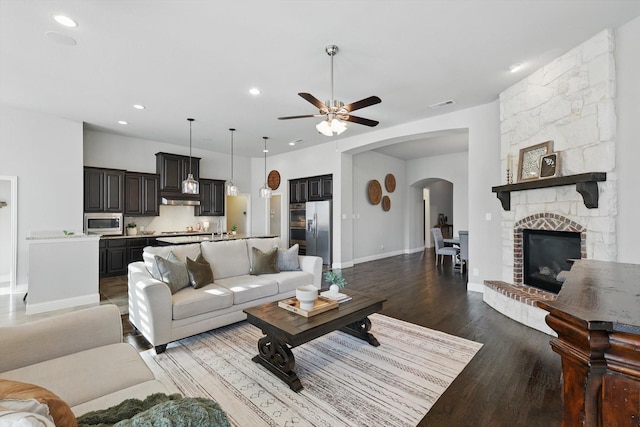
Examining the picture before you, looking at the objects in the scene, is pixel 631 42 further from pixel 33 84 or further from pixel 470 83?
pixel 33 84

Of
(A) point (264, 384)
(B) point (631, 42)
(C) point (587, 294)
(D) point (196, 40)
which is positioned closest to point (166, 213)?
(D) point (196, 40)

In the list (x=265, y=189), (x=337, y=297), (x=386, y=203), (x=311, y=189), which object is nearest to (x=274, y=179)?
(x=311, y=189)

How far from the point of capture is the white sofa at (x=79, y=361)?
1.34m

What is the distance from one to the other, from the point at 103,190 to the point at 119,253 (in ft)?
4.59

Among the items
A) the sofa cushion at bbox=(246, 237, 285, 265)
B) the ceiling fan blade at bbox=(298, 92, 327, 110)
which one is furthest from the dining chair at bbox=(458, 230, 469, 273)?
the ceiling fan blade at bbox=(298, 92, 327, 110)

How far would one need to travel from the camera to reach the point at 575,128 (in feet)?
10.1

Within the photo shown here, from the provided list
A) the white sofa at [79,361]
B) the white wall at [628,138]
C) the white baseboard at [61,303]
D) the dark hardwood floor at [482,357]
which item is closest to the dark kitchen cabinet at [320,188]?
the dark hardwood floor at [482,357]

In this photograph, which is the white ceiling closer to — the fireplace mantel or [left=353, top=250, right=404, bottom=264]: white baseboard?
the fireplace mantel

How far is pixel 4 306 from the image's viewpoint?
4066mm

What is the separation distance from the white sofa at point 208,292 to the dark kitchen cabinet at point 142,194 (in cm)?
372

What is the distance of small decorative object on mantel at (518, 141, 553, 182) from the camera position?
3.43 metres

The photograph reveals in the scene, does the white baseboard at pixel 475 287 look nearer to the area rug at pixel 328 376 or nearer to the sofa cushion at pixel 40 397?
the area rug at pixel 328 376

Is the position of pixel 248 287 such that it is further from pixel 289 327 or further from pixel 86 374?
pixel 86 374

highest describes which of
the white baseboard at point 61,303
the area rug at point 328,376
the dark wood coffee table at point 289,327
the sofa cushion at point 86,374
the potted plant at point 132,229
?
the potted plant at point 132,229
